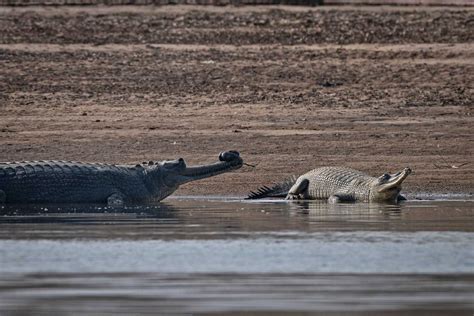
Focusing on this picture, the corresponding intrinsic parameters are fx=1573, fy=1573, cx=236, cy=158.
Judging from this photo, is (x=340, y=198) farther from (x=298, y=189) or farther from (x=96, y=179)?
(x=96, y=179)

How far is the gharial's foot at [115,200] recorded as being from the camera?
15820 millimetres

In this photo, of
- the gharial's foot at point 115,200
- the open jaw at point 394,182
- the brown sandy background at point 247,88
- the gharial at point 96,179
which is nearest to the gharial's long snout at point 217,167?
the gharial at point 96,179

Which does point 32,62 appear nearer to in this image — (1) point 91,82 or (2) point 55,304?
(1) point 91,82

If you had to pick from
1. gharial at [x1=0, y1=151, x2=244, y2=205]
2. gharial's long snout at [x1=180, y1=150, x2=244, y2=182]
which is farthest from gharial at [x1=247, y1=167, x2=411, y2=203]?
gharial at [x1=0, y1=151, x2=244, y2=205]

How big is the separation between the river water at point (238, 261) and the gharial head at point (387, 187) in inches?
33.5

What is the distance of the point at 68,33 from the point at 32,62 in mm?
1487

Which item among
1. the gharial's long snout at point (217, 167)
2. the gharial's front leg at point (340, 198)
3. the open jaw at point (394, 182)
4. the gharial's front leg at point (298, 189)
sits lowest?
the gharial's front leg at point (340, 198)

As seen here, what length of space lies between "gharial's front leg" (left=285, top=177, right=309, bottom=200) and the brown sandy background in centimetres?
52

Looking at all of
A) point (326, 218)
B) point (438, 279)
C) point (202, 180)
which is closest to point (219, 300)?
point (438, 279)

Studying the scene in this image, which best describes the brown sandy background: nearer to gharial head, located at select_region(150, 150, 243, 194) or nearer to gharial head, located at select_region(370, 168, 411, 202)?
gharial head, located at select_region(150, 150, 243, 194)

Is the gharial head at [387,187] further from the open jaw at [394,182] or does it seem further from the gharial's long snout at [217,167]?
A: the gharial's long snout at [217,167]

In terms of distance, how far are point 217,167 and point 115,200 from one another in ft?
3.68

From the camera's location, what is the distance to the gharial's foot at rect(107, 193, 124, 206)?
15.8 metres

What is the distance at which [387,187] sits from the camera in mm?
15680
